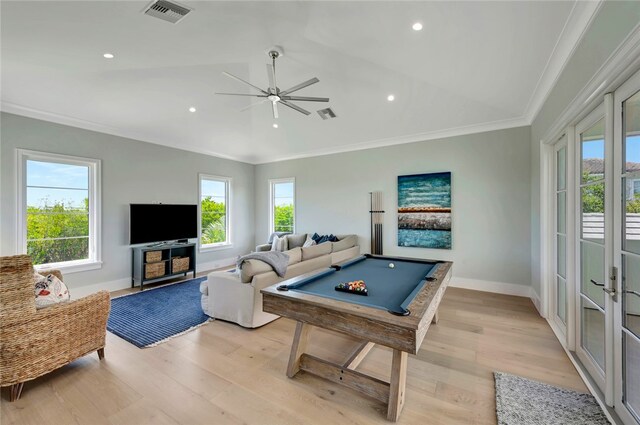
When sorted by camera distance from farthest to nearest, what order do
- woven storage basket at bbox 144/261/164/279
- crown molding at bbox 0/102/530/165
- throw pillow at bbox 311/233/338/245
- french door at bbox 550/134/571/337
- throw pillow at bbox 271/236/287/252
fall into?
throw pillow at bbox 271/236/287/252 < throw pillow at bbox 311/233/338/245 < woven storage basket at bbox 144/261/164/279 < crown molding at bbox 0/102/530/165 < french door at bbox 550/134/571/337

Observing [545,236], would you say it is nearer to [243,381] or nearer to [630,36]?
[630,36]

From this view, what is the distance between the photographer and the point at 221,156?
22.7 ft

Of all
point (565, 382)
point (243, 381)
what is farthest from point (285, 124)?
point (565, 382)

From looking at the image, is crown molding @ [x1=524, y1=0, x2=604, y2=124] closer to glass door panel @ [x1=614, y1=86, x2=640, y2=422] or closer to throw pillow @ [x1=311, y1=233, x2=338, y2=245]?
glass door panel @ [x1=614, y1=86, x2=640, y2=422]

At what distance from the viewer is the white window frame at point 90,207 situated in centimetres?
395

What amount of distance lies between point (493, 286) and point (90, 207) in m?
7.19

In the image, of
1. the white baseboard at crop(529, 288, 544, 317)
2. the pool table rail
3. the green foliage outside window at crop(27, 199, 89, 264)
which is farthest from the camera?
the green foliage outside window at crop(27, 199, 89, 264)

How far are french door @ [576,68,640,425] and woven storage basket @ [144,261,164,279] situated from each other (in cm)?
603

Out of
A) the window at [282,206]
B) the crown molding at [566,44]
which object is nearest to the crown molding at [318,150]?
the crown molding at [566,44]

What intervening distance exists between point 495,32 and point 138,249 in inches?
243

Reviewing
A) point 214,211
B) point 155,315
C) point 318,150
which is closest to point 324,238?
point 318,150

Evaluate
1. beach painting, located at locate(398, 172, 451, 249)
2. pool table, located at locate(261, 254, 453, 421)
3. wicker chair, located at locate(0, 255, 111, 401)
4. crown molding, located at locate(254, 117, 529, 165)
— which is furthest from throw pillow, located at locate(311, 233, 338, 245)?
wicker chair, located at locate(0, 255, 111, 401)

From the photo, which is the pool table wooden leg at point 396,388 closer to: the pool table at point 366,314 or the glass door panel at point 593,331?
the pool table at point 366,314

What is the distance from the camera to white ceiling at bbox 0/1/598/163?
235cm
